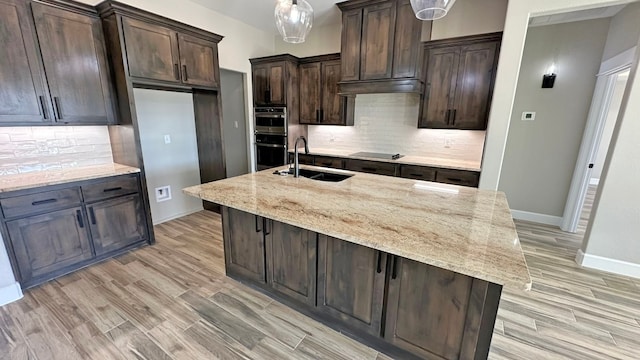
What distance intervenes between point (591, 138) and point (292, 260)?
396 cm

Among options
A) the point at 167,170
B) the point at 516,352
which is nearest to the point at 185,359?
the point at 516,352

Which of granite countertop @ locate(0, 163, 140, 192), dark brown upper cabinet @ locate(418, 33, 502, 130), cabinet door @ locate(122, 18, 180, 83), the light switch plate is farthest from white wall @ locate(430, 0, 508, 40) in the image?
granite countertop @ locate(0, 163, 140, 192)

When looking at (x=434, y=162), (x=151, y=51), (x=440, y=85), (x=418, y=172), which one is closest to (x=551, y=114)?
(x=440, y=85)

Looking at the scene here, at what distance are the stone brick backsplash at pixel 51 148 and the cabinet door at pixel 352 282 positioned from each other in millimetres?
2906

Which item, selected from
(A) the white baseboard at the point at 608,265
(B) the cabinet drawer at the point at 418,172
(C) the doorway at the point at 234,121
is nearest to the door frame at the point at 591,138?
(A) the white baseboard at the point at 608,265

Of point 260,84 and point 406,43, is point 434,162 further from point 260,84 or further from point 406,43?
point 260,84

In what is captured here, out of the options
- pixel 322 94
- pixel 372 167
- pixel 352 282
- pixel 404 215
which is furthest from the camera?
pixel 322 94

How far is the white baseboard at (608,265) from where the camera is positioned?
8.19 feet

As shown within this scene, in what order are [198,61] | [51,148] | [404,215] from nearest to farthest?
[404,215]
[51,148]
[198,61]

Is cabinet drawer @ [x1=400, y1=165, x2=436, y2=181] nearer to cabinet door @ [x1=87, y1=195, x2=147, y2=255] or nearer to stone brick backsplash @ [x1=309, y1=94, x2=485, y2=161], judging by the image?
stone brick backsplash @ [x1=309, y1=94, x2=485, y2=161]

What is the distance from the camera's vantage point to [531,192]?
3.74 m

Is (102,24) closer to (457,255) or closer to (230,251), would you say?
(230,251)

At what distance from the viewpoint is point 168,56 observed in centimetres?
286

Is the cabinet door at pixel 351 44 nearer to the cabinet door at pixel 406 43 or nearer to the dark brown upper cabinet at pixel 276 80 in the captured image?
the cabinet door at pixel 406 43
